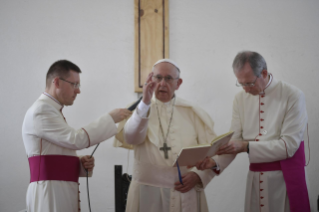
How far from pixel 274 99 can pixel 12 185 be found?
3.44m

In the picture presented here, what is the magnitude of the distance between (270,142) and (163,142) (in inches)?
39.1

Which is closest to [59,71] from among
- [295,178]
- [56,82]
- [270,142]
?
[56,82]

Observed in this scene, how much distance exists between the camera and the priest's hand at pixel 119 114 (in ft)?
10.2

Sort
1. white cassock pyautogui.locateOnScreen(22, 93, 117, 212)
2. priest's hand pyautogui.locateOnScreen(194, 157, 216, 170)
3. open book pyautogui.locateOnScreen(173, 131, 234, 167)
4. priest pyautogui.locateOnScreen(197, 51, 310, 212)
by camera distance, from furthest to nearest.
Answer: priest pyautogui.locateOnScreen(197, 51, 310, 212)
priest's hand pyautogui.locateOnScreen(194, 157, 216, 170)
white cassock pyautogui.locateOnScreen(22, 93, 117, 212)
open book pyautogui.locateOnScreen(173, 131, 234, 167)

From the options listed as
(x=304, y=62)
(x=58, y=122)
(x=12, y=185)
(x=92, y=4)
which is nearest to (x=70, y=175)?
(x=58, y=122)

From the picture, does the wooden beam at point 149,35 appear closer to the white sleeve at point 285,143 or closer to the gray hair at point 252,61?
the gray hair at point 252,61

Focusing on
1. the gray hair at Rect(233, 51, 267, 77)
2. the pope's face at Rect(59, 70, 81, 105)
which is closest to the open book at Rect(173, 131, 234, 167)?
the gray hair at Rect(233, 51, 267, 77)

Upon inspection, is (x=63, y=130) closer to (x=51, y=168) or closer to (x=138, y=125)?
(x=51, y=168)

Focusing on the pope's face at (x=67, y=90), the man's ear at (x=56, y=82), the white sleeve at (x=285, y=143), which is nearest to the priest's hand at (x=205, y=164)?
the white sleeve at (x=285, y=143)

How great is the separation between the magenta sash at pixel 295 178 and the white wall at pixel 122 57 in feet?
5.01

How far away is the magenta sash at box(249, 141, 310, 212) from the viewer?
3016 mm

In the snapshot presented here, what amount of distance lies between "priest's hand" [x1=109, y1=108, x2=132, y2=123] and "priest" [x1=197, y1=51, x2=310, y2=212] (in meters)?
0.83

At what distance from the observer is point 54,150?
293cm

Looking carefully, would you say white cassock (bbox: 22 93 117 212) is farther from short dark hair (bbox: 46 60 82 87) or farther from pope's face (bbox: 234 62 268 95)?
pope's face (bbox: 234 62 268 95)
